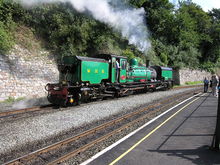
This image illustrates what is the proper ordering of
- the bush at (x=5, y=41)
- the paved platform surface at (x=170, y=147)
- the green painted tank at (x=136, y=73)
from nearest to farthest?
the paved platform surface at (x=170, y=147)
the bush at (x=5, y=41)
the green painted tank at (x=136, y=73)

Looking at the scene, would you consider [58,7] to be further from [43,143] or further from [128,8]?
[43,143]

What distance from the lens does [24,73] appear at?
16.1 metres

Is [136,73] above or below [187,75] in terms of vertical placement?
below

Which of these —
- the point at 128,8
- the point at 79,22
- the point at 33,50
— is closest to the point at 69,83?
the point at 33,50

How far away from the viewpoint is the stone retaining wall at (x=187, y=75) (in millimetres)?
36219

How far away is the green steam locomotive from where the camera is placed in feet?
40.1

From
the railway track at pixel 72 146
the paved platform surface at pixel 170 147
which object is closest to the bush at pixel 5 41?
the railway track at pixel 72 146

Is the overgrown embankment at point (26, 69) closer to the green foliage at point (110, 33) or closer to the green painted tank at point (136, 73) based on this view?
the green foliage at point (110, 33)

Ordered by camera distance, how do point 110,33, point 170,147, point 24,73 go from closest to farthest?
point 170,147, point 24,73, point 110,33

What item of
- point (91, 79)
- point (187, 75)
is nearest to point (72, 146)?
point (91, 79)

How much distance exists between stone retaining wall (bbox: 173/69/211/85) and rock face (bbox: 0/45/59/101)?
80.6 feet

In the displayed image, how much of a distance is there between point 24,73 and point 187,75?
32189mm

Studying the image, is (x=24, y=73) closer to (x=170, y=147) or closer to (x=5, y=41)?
(x=5, y=41)

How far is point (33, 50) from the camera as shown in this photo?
18.2 m
